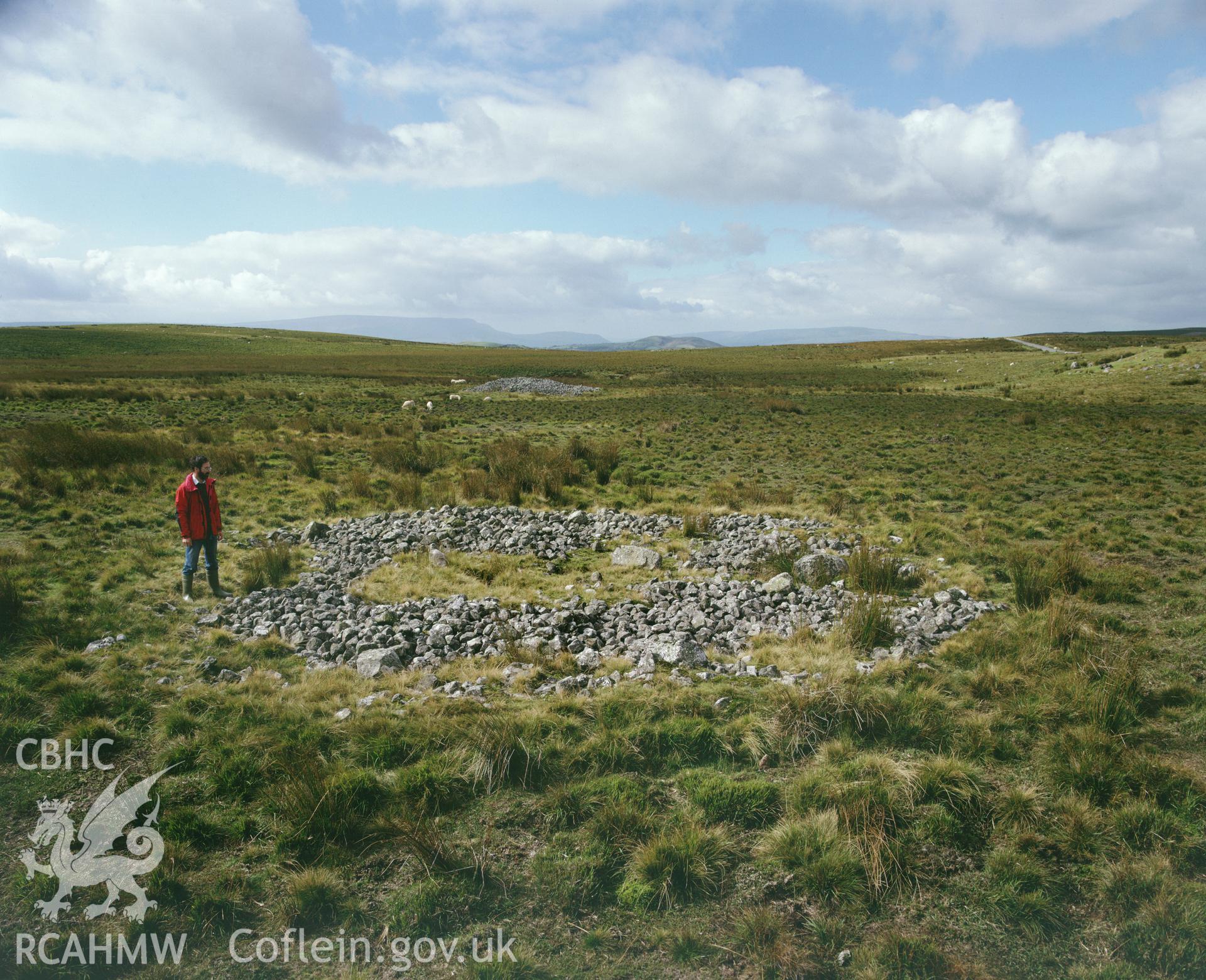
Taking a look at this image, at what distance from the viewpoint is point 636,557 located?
431 inches

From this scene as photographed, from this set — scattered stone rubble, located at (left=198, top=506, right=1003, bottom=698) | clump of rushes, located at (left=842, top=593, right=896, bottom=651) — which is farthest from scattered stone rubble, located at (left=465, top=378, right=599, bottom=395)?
clump of rushes, located at (left=842, top=593, right=896, bottom=651)

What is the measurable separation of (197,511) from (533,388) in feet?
150

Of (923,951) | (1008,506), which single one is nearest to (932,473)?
(1008,506)

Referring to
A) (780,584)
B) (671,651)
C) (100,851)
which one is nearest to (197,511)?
(100,851)

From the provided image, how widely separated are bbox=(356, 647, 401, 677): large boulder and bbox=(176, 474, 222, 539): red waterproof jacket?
3880 millimetres

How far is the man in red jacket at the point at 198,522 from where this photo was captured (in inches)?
361

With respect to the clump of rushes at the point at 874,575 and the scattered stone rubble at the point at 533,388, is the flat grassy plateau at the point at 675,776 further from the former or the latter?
the scattered stone rubble at the point at 533,388

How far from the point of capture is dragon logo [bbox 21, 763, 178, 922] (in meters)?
4.11

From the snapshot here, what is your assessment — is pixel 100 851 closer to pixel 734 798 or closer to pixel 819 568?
pixel 734 798

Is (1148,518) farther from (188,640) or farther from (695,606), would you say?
(188,640)

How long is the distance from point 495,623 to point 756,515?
24.3 ft

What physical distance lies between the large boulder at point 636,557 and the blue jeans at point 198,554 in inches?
252

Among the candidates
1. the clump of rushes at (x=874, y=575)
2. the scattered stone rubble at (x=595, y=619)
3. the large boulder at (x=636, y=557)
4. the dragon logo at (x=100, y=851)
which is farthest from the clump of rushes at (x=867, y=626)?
the dragon logo at (x=100, y=851)

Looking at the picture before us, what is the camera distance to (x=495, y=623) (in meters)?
8.25
